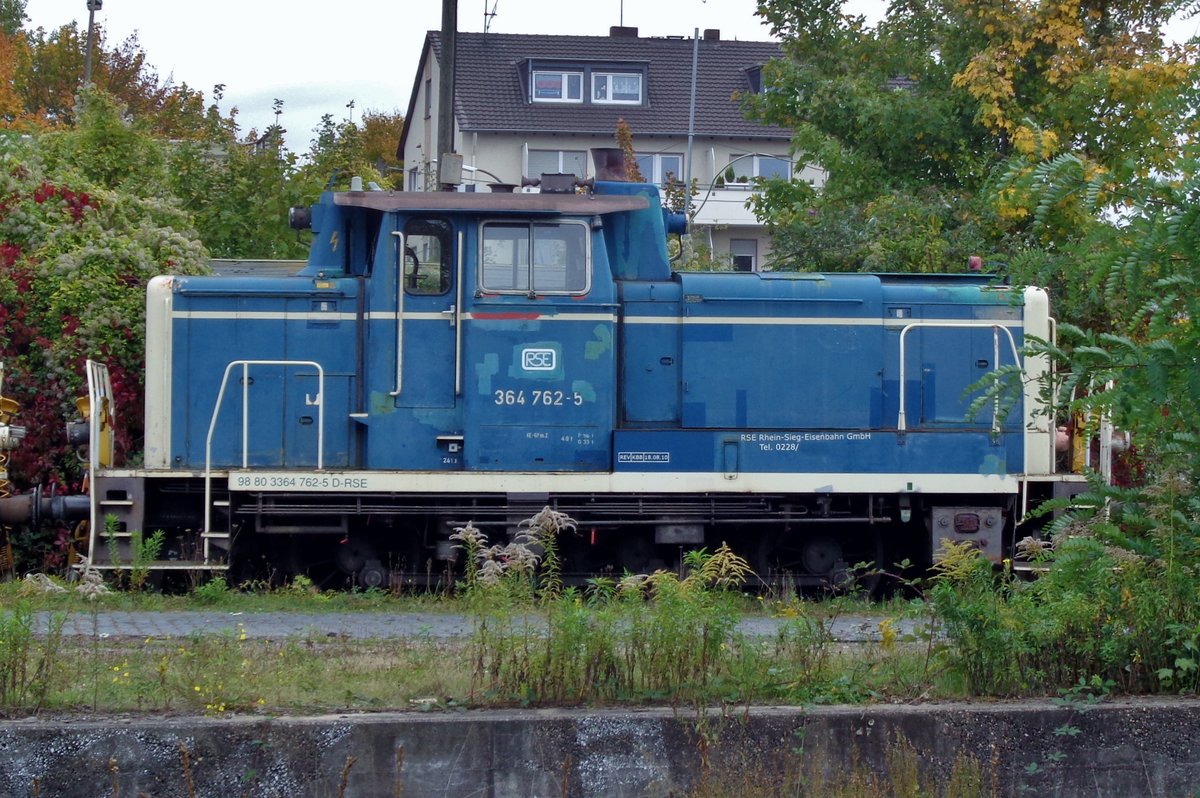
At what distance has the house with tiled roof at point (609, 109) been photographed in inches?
1706

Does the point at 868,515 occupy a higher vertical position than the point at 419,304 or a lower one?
lower

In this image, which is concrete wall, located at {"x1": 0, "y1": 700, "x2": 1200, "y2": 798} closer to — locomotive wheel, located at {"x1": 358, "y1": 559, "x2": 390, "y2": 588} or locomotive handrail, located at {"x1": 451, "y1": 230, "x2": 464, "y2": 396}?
locomotive handrail, located at {"x1": 451, "y1": 230, "x2": 464, "y2": 396}

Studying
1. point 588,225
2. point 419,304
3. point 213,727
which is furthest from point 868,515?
point 213,727

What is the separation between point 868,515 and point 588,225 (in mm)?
3562

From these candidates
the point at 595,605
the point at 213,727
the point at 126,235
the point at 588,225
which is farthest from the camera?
the point at 126,235

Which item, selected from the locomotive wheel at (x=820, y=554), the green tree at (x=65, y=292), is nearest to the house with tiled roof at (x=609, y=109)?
the green tree at (x=65, y=292)

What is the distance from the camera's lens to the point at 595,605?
7.37 meters

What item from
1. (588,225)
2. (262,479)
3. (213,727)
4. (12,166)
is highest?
(12,166)

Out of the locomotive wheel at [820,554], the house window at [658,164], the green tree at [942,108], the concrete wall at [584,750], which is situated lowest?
the concrete wall at [584,750]

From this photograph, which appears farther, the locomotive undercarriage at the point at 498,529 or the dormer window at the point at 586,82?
the dormer window at the point at 586,82

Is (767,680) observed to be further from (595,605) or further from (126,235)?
(126,235)

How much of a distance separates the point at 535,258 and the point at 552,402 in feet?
4.10

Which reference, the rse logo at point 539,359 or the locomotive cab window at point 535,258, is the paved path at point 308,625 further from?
the locomotive cab window at point 535,258

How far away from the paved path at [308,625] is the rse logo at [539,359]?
241 cm
